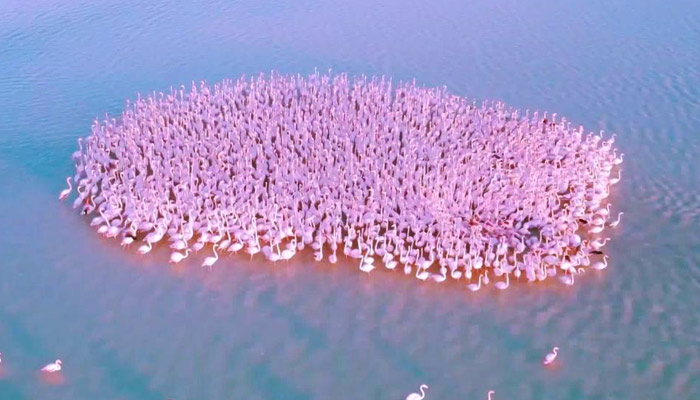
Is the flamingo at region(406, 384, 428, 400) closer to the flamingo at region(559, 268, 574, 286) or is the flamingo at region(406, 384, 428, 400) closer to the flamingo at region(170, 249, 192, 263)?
the flamingo at region(559, 268, 574, 286)

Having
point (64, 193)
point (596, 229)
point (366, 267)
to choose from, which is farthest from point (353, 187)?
point (64, 193)

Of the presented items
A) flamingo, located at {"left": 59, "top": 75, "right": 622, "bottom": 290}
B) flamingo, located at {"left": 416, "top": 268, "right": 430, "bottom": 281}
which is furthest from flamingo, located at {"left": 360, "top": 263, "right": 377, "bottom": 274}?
flamingo, located at {"left": 416, "top": 268, "right": 430, "bottom": 281}

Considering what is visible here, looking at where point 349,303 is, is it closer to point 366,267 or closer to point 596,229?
point 366,267

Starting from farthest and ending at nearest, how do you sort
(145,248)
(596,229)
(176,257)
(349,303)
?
(596,229)
(145,248)
(176,257)
(349,303)

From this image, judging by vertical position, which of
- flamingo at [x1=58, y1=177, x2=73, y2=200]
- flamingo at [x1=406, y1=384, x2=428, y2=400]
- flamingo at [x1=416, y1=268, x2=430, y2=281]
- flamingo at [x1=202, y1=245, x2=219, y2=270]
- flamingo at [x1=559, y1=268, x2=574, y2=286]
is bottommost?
flamingo at [x1=406, y1=384, x2=428, y2=400]

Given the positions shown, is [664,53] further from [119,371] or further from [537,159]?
[119,371]

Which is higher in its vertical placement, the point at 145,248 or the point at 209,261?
the point at 209,261

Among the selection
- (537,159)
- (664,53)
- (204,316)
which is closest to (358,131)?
(537,159)
